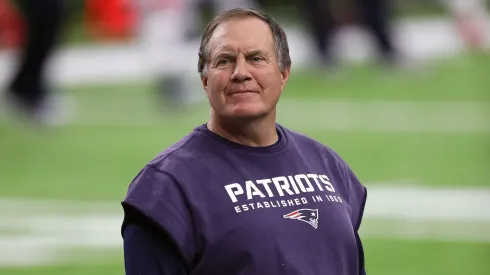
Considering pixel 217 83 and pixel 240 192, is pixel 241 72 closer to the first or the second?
pixel 217 83

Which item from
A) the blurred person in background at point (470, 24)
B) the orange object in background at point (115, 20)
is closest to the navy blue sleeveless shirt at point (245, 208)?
the blurred person in background at point (470, 24)

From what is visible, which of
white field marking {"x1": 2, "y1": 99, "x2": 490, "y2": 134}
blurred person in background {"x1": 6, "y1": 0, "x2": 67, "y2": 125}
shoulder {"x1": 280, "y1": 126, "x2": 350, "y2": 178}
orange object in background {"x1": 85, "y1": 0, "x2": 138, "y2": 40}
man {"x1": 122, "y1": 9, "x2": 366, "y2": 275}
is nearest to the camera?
man {"x1": 122, "y1": 9, "x2": 366, "y2": 275}

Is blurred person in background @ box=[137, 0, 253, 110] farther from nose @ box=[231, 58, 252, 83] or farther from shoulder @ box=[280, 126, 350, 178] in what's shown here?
nose @ box=[231, 58, 252, 83]

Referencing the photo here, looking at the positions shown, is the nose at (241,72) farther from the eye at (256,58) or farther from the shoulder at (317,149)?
the shoulder at (317,149)

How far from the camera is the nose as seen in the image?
3.92 metres

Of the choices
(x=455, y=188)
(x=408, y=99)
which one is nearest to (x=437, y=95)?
(x=408, y=99)

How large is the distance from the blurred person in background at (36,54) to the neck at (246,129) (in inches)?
353

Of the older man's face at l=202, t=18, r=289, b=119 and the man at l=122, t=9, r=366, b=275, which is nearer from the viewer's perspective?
the man at l=122, t=9, r=366, b=275

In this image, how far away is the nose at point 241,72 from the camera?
3.92 metres

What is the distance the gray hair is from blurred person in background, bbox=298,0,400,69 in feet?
46.9

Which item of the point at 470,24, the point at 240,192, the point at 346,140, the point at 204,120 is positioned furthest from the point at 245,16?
the point at 470,24

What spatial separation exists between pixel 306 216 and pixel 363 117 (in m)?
10.3

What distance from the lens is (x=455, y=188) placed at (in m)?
9.83

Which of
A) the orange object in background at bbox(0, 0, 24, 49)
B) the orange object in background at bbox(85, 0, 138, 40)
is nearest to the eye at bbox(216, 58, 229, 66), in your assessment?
the orange object in background at bbox(0, 0, 24, 49)
